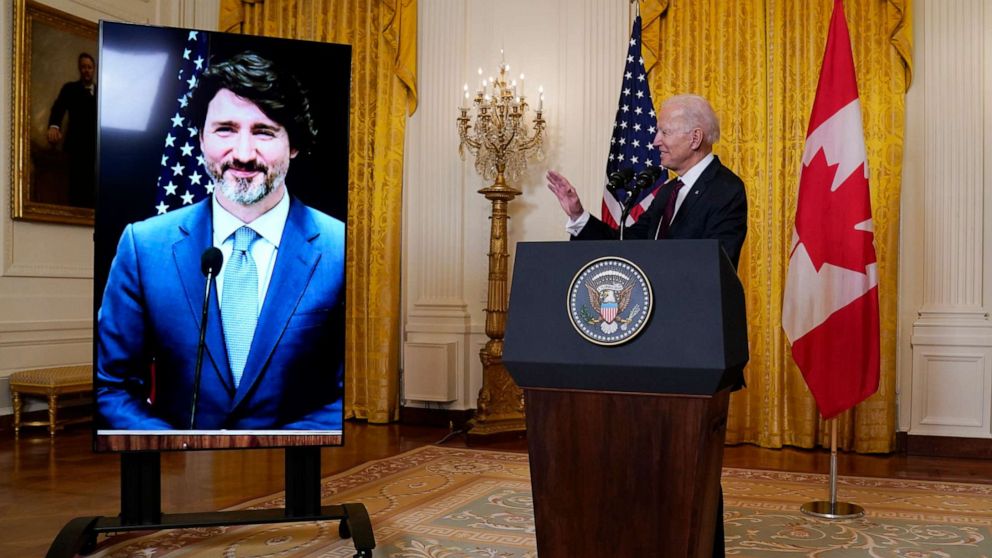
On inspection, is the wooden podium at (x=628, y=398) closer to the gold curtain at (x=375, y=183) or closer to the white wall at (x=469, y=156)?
the white wall at (x=469, y=156)

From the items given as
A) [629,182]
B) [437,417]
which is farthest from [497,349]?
[629,182]

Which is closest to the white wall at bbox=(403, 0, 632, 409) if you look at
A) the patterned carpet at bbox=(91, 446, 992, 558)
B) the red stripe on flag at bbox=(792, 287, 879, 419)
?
the patterned carpet at bbox=(91, 446, 992, 558)

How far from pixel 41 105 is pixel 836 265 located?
18.8 ft

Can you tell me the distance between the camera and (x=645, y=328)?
2053 mm

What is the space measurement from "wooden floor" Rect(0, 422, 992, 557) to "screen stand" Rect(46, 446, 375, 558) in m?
0.36

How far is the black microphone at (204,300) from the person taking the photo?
3201 mm

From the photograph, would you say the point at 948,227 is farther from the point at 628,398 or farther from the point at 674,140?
the point at 628,398

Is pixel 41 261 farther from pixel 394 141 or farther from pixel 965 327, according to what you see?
pixel 965 327

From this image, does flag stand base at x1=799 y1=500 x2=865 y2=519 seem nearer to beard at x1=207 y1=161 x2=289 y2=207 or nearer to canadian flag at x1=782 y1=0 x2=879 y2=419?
canadian flag at x1=782 y1=0 x2=879 y2=419

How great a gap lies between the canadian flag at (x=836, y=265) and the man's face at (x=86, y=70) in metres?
5.50

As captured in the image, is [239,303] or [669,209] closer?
[669,209]

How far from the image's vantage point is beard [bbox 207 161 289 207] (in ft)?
10.7

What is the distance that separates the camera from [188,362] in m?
3.22

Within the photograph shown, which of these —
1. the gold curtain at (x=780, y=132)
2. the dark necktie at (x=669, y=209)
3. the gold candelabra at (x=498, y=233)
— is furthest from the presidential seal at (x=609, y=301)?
the gold curtain at (x=780, y=132)
